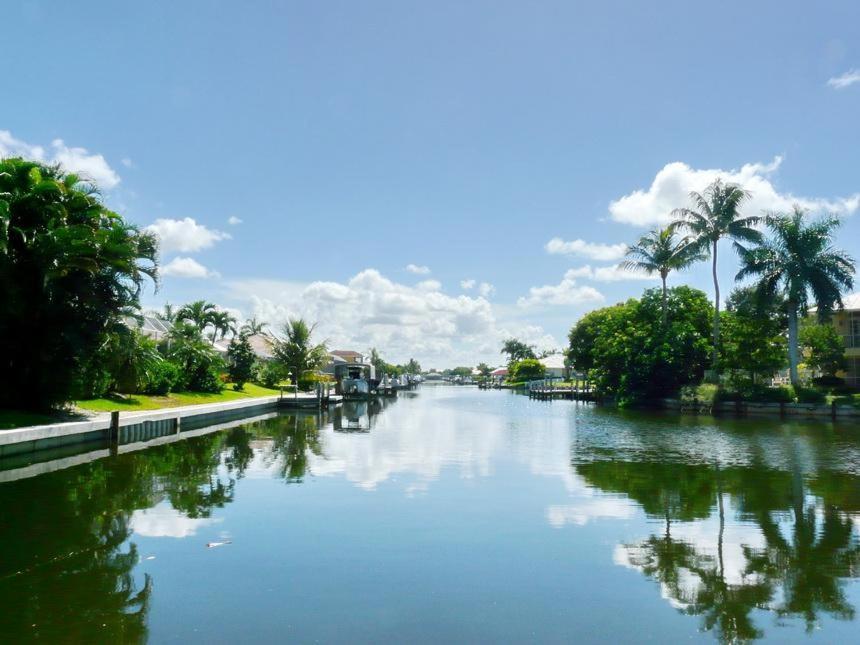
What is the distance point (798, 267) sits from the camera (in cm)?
3812

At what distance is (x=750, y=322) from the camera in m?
41.9

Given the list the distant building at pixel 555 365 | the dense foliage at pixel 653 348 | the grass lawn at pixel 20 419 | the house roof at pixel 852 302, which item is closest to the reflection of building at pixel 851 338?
the house roof at pixel 852 302

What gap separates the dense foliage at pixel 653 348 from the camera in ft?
148

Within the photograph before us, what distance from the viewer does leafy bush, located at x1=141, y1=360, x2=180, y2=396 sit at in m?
32.8

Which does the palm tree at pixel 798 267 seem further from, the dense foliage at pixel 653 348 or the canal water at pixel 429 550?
the canal water at pixel 429 550

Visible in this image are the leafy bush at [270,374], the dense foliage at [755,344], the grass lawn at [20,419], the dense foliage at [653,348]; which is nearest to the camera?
the grass lawn at [20,419]

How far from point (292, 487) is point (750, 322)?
121 ft

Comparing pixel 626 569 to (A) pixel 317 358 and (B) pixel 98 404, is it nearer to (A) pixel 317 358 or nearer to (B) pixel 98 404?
(B) pixel 98 404

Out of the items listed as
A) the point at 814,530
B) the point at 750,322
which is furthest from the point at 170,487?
the point at 750,322

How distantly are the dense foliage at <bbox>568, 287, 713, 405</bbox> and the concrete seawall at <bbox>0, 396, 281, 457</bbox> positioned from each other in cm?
2799

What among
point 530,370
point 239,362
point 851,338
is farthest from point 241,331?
point 530,370

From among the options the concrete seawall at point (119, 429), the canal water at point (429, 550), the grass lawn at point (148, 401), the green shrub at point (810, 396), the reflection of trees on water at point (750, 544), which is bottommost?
the canal water at point (429, 550)

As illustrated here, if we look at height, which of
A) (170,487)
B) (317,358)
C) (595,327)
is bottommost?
(170,487)

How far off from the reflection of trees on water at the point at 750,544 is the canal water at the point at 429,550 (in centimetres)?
4
